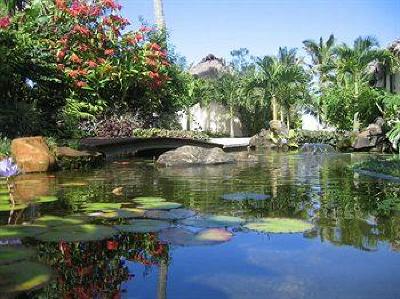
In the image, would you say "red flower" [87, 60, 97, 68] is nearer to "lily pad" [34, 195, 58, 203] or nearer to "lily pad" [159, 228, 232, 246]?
"lily pad" [34, 195, 58, 203]

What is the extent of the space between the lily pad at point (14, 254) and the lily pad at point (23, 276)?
10 centimetres

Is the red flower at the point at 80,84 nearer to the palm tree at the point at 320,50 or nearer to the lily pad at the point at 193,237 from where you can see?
the lily pad at the point at 193,237

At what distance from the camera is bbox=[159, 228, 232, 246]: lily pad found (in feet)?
12.0

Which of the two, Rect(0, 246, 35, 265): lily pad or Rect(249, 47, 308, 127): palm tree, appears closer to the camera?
Rect(0, 246, 35, 265): lily pad

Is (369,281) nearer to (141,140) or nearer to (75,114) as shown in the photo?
(141,140)

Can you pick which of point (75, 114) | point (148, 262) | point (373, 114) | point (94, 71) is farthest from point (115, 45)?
point (148, 262)

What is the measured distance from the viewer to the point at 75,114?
15703 mm

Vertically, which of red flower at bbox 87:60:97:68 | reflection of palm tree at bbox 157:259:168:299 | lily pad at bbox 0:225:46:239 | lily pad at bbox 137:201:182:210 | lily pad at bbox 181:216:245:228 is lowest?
reflection of palm tree at bbox 157:259:168:299

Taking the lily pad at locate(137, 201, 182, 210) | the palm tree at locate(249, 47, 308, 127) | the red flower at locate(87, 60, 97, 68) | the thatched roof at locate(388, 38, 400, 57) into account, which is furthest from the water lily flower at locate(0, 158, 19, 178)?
the palm tree at locate(249, 47, 308, 127)

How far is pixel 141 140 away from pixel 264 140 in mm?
12933

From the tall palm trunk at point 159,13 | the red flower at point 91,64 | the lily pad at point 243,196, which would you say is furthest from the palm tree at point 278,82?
the lily pad at point 243,196

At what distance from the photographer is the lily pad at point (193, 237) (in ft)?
12.0

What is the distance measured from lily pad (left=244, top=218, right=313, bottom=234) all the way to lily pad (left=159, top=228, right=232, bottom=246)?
34 centimetres

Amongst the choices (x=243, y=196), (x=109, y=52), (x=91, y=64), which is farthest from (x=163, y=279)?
(x=109, y=52)
